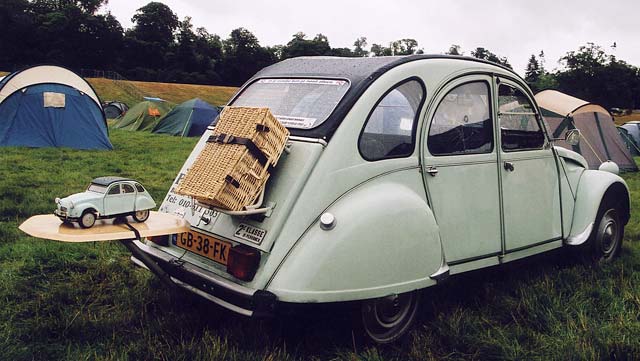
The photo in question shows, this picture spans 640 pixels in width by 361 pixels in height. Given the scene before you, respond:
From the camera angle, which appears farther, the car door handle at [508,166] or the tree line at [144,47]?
the tree line at [144,47]

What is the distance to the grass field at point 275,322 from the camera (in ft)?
11.3

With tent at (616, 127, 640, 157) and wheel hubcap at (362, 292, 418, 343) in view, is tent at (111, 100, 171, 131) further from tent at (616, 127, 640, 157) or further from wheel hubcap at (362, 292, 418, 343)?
wheel hubcap at (362, 292, 418, 343)

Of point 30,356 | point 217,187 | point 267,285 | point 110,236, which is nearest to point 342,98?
point 217,187

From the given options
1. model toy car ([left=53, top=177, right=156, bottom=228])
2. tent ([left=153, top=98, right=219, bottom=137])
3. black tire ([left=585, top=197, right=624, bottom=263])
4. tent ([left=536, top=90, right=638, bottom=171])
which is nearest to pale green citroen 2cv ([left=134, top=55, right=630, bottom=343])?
model toy car ([left=53, top=177, right=156, bottom=228])

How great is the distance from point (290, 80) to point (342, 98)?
76cm

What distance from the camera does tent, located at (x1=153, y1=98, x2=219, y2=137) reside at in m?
21.0

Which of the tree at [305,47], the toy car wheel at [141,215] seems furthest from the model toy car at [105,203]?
the tree at [305,47]

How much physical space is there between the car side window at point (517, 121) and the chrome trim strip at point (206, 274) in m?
2.45

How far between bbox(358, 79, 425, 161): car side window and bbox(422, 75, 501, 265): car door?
0.45 feet

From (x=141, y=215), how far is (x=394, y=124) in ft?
5.83

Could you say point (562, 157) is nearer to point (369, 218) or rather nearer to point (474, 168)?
point (474, 168)

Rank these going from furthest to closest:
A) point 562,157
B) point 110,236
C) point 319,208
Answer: point 562,157, point 319,208, point 110,236

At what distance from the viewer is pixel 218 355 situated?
3.28 meters

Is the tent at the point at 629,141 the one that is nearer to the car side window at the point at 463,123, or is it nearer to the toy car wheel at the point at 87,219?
the car side window at the point at 463,123
